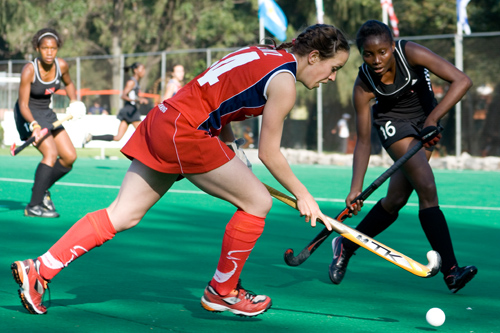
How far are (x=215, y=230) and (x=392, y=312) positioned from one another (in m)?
3.12

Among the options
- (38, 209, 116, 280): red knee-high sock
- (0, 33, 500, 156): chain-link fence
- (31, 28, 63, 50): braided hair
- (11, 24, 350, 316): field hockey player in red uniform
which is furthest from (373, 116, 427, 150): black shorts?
(0, 33, 500, 156): chain-link fence

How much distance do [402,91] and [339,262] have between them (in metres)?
1.12

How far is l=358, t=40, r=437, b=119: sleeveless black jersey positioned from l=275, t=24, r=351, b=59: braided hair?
0.99 m

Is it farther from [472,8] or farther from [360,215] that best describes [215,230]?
[472,8]

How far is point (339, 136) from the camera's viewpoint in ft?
60.1

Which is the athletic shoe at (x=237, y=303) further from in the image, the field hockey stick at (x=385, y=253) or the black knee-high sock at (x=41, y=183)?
the black knee-high sock at (x=41, y=183)

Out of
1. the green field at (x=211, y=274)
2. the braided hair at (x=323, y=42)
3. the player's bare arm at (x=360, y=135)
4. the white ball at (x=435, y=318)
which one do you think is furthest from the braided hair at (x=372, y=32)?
the white ball at (x=435, y=318)

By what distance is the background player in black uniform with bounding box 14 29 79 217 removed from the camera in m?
7.50

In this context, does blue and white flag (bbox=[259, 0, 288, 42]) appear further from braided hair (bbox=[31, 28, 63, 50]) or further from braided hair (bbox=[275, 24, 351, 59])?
braided hair (bbox=[275, 24, 351, 59])

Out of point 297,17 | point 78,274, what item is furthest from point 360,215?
point 297,17

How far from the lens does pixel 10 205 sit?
853 centimetres

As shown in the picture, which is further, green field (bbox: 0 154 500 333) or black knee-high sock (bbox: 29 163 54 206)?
black knee-high sock (bbox: 29 163 54 206)

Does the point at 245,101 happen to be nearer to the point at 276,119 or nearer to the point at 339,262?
the point at 276,119

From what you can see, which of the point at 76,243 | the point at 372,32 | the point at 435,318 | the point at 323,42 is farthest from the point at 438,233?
the point at 76,243
